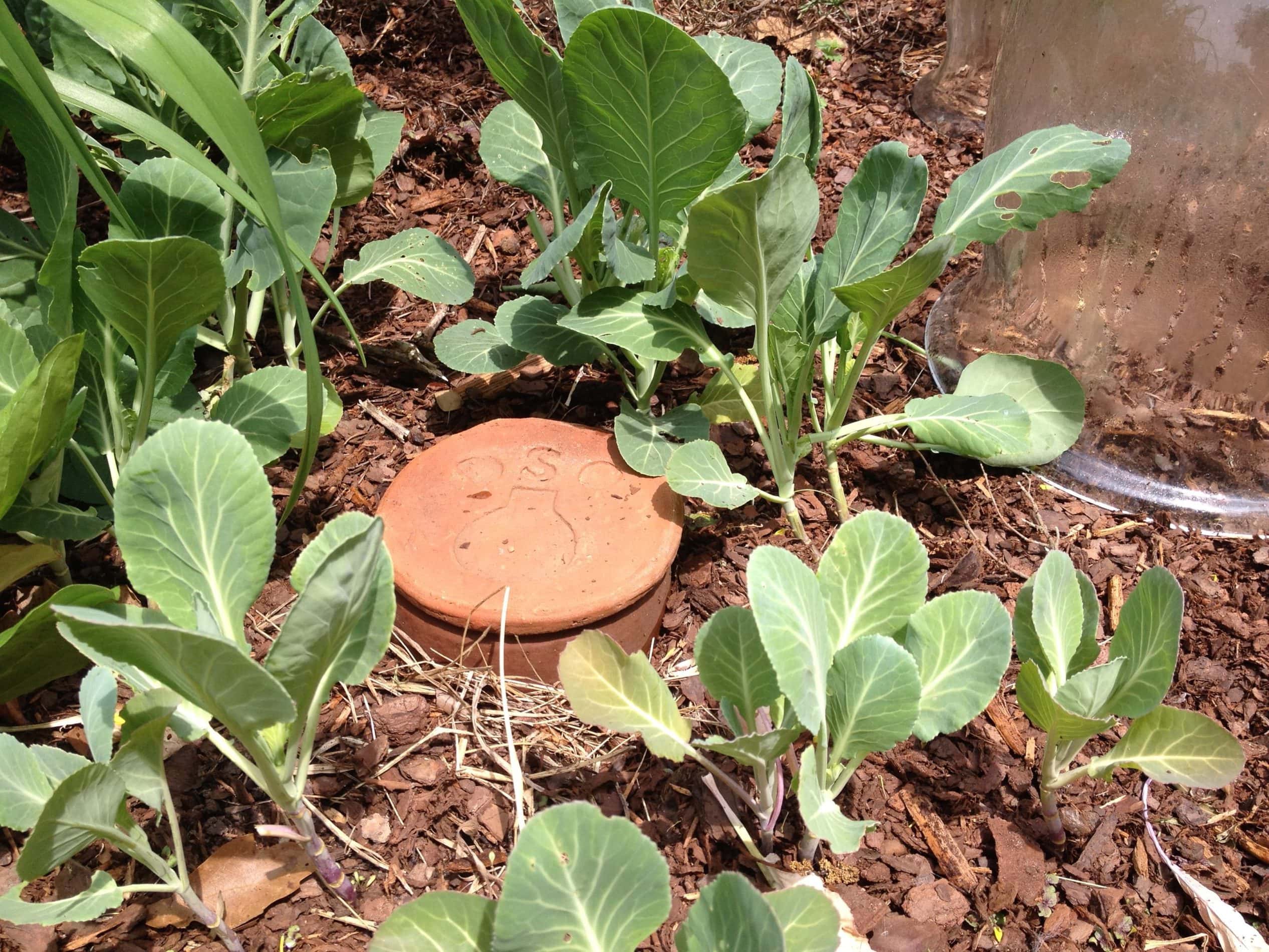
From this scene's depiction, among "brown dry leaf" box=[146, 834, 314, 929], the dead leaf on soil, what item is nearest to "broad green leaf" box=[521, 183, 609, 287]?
"brown dry leaf" box=[146, 834, 314, 929]

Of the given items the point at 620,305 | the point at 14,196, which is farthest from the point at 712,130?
the point at 14,196

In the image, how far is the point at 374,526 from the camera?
32.0 inches

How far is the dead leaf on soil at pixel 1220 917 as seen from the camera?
1195mm

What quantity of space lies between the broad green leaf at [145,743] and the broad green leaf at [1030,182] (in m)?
1.20

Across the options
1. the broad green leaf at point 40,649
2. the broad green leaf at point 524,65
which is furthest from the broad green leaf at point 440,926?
the broad green leaf at point 524,65

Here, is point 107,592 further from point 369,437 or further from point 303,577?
point 369,437

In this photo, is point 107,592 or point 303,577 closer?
point 303,577

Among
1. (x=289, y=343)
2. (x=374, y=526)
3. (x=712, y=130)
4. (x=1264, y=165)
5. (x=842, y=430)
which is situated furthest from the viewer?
(x=289, y=343)

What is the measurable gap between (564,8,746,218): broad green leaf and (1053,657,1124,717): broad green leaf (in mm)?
858

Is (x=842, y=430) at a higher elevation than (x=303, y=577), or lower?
lower

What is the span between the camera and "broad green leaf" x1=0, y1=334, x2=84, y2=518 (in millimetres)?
1100

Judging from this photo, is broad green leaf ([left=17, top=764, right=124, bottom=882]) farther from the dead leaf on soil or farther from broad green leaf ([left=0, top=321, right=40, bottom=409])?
the dead leaf on soil

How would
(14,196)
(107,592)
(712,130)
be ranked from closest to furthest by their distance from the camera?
(107,592), (712,130), (14,196)

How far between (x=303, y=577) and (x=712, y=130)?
0.85 metres
